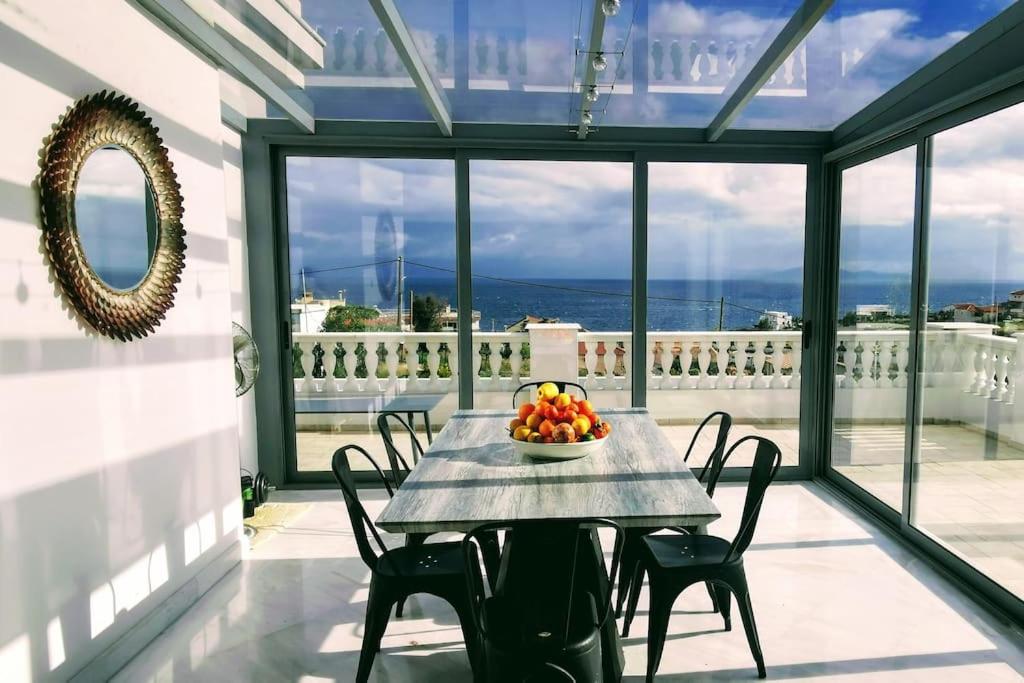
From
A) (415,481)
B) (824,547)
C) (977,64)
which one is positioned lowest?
(824,547)

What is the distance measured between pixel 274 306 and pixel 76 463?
2.35 m

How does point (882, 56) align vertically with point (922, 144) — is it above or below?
above

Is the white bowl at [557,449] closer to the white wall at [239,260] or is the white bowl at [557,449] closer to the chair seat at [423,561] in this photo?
the chair seat at [423,561]

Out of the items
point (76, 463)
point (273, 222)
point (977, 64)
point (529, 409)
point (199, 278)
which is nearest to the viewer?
point (76, 463)

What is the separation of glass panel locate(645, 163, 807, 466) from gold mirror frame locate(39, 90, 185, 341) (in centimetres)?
305

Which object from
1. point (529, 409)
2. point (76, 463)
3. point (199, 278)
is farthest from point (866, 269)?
point (76, 463)

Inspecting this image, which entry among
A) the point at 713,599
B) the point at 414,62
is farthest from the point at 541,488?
the point at 414,62

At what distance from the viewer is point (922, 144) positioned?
3396mm

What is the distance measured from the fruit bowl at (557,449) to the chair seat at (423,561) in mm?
445

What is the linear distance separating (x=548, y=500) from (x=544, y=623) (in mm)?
365

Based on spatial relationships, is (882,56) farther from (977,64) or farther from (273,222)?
(273,222)

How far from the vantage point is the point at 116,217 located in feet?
8.13

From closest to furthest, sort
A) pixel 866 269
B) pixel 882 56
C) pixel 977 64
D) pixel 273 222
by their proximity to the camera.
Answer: pixel 977 64 < pixel 882 56 < pixel 866 269 < pixel 273 222

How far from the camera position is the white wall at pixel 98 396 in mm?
1971
